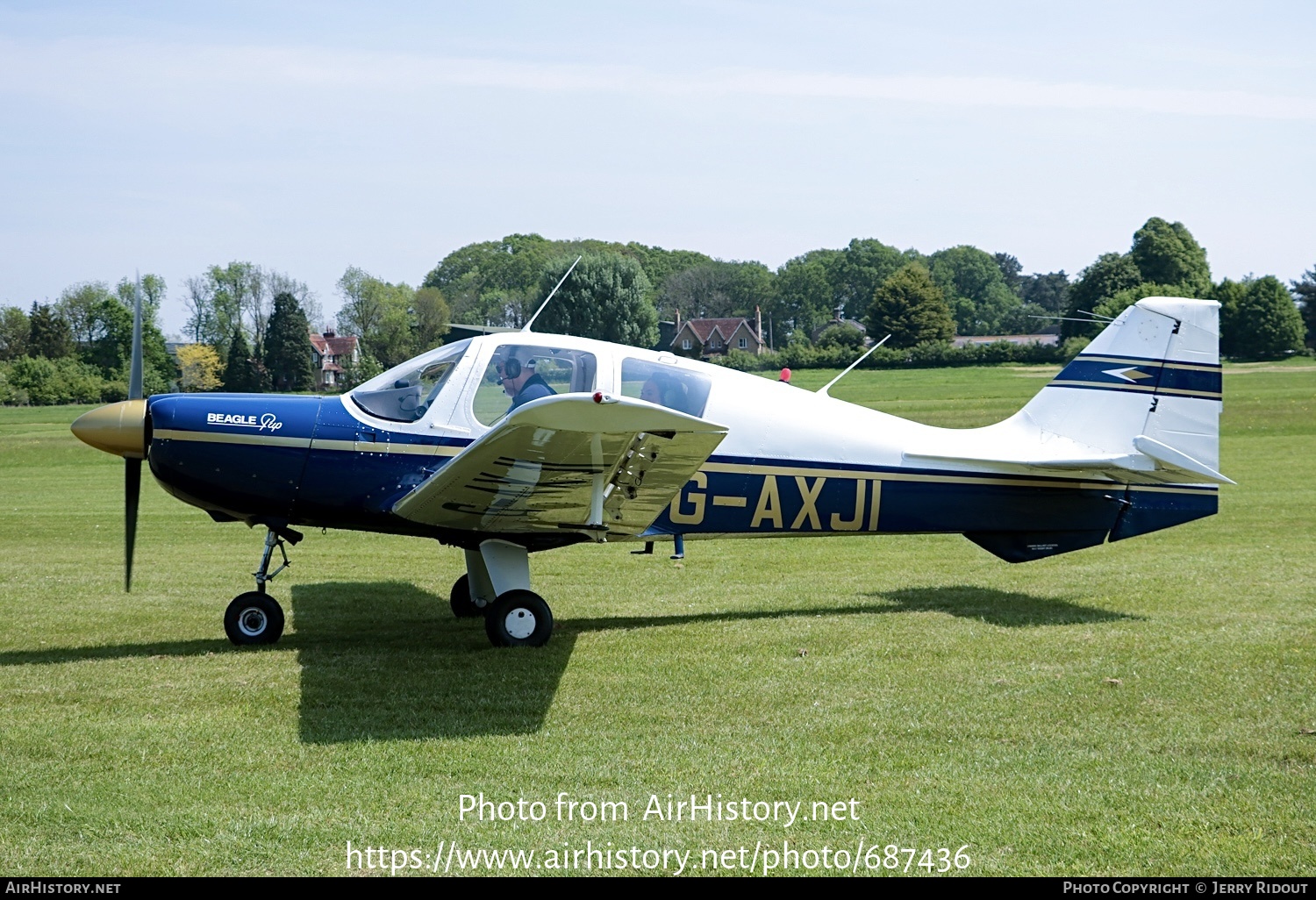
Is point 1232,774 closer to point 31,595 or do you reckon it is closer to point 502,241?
point 31,595

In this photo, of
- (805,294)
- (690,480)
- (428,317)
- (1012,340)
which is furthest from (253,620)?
(805,294)

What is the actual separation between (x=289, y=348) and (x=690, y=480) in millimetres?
38127

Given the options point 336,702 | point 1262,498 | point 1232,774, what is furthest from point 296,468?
point 1262,498

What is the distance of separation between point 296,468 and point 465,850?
13.6 ft

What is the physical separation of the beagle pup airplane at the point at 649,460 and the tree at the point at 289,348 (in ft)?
115

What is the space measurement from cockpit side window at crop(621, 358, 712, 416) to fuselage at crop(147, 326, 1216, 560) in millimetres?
12

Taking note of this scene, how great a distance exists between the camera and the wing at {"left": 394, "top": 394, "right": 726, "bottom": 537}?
5.68 metres

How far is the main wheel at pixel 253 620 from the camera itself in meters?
8.02

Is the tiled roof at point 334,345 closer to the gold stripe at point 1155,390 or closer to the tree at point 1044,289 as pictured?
the gold stripe at point 1155,390

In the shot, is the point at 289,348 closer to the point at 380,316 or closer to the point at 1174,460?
the point at 380,316

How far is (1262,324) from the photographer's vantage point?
6206cm

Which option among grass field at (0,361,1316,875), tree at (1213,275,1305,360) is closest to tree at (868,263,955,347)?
tree at (1213,275,1305,360)

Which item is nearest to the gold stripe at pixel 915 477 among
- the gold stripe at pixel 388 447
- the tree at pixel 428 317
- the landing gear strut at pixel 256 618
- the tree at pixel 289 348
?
the gold stripe at pixel 388 447

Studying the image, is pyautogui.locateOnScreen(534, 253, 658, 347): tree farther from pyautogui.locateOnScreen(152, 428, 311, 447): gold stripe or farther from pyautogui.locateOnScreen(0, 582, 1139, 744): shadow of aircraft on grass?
pyautogui.locateOnScreen(152, 428, 311, 447): gold stripe
